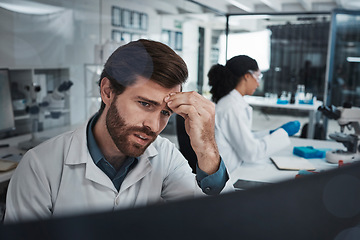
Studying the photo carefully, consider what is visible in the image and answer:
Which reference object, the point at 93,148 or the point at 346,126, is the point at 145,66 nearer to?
the point at 93,148

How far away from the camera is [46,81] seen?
7.57 ft

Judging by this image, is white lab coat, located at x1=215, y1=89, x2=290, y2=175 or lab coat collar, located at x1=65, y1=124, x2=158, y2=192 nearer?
A: lab coat collar, located at x1=65, y1=124, x2=158, y2=192

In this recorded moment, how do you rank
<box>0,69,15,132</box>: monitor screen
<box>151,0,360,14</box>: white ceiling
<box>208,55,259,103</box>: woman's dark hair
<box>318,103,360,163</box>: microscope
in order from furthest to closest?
<box>151,0,360,14</box>: white ceiling, <box>0,69,15,132</box>: monitor screen, <box>318,103,360,163</box>: microscope, <box>208,55,259,103</box>: woman's dark hair

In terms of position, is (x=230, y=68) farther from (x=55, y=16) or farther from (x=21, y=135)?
(x=55, y=16)

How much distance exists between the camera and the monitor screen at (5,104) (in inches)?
56.0

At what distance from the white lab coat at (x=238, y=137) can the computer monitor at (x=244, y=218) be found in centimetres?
116

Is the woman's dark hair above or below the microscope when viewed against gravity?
above

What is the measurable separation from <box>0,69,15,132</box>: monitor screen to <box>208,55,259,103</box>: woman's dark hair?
2.76 feet

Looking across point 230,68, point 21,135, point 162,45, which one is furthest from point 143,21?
point 162,45

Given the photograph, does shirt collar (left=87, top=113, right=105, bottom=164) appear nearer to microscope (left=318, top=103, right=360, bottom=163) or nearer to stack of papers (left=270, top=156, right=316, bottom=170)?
stack of papers (left=270, top=156, right=316, bottom=170)

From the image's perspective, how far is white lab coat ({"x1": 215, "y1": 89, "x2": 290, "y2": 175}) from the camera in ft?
4.21

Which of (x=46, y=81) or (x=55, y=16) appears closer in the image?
(x=46, y=81)

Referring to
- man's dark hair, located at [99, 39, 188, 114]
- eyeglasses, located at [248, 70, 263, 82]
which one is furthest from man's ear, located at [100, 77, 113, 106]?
eyeglasses, located at [248, 70, 263, 82]

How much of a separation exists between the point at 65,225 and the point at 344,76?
4.98 metres
